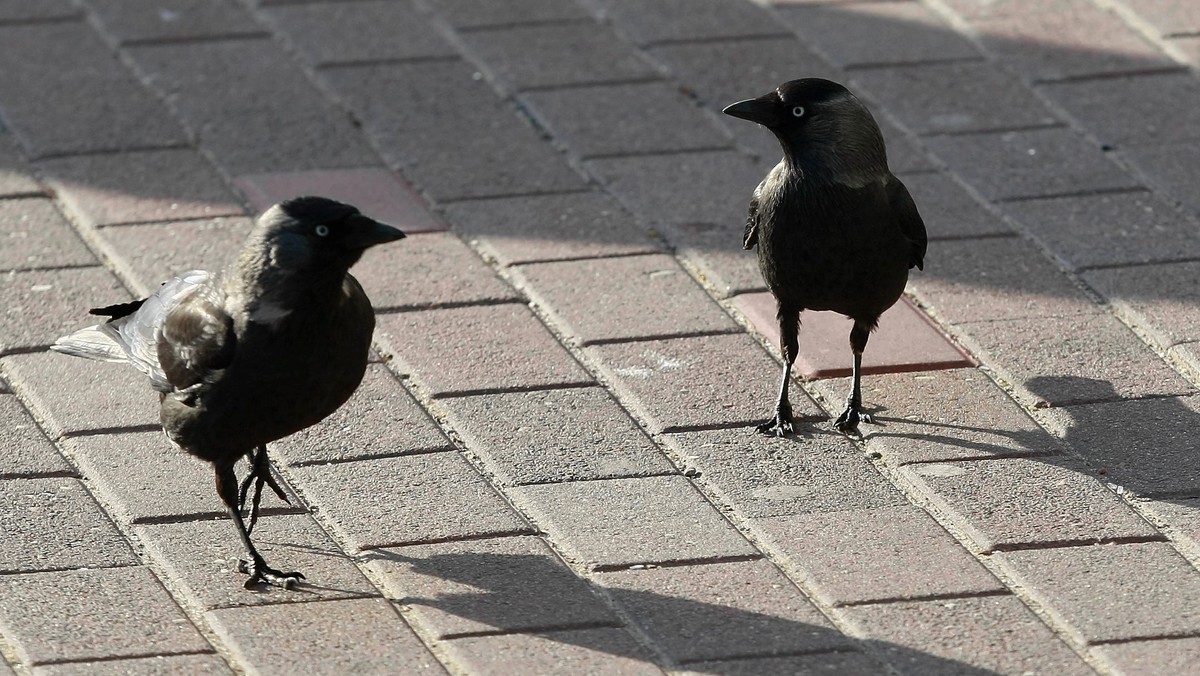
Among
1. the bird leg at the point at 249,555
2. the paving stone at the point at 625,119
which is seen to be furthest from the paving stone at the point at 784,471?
the paving stone at the point at 625,119

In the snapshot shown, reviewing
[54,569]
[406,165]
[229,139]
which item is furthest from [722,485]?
[229,139]

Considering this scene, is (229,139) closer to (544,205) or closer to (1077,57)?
(544,205)

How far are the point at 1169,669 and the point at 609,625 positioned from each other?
1.32m

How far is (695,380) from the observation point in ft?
18.5

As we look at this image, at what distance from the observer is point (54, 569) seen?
4.53 m

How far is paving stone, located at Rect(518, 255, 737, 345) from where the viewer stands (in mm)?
5953

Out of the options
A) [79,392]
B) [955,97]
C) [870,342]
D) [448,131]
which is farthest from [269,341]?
[955,97]

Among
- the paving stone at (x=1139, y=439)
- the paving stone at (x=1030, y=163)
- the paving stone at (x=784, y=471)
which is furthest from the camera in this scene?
the paving stone at (x=1030, y=163)

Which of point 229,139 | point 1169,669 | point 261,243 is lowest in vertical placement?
point 229,139

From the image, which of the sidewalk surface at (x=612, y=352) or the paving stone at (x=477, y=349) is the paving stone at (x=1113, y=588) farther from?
the paving stone at (x=477, y=349)

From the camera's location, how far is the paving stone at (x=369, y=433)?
203 inches

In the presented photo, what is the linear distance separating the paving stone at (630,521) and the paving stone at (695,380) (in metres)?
0.40

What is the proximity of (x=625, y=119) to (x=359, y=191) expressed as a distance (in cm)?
132

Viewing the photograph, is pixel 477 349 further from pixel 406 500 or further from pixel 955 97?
pixel 955 97
